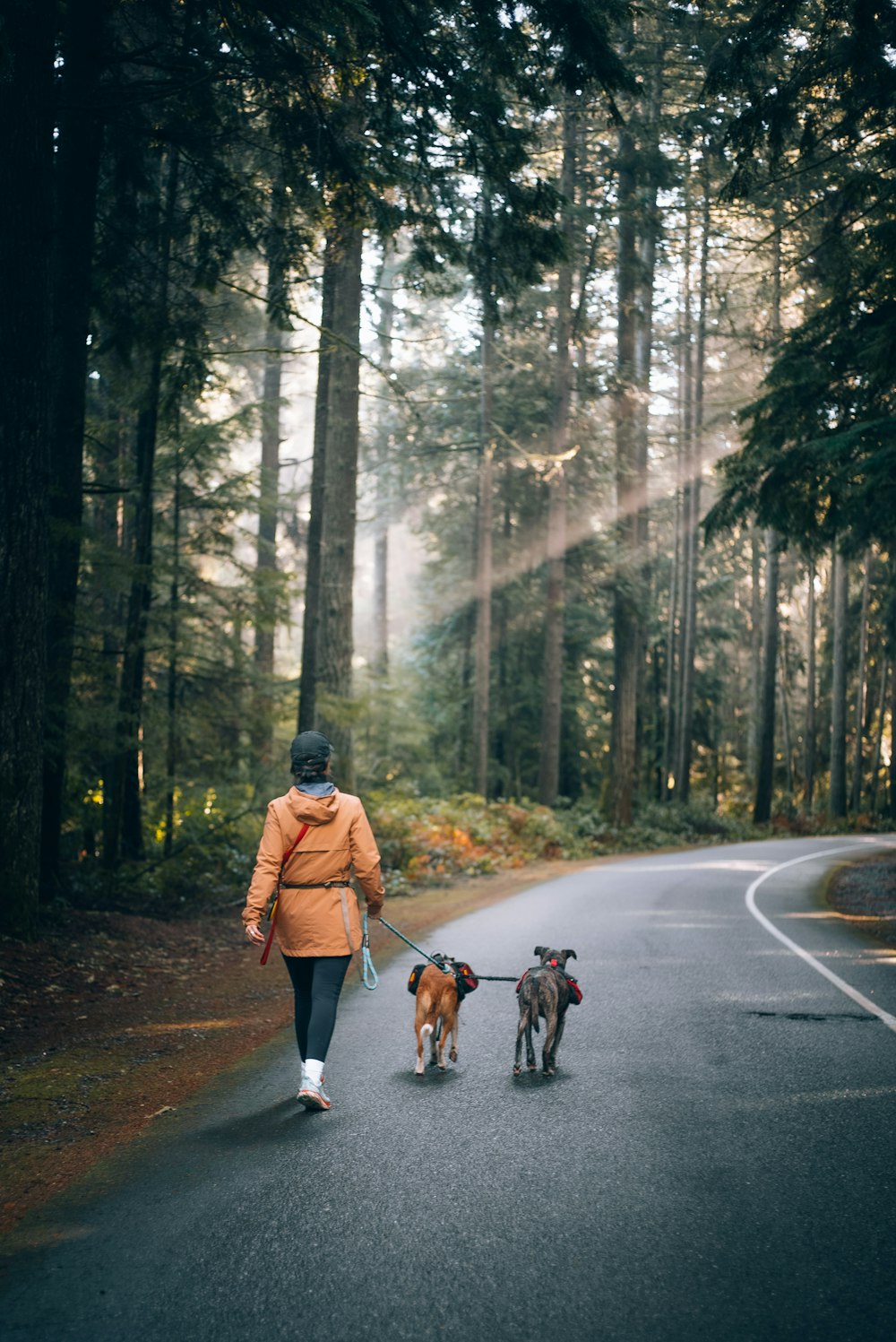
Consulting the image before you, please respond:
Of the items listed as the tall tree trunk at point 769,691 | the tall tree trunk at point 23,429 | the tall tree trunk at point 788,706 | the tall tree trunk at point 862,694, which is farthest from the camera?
the tall tree trunk at point 788,706

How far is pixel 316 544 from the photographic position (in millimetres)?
16719

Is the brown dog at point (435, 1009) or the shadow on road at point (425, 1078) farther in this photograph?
the brown dog at point (435, 1009)

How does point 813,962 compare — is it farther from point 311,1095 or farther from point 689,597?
point 689,597

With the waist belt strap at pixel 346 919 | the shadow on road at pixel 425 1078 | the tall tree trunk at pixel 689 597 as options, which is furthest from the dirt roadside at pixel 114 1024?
the tall tree trunk at pixel 689 597

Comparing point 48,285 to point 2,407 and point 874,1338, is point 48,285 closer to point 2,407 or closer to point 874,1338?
point 2,407

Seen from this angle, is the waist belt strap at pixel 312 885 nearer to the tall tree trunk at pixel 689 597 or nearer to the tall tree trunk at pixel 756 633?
the tall tree trunk at pixel 689 597

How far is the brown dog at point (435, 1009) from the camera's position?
20.0 feet

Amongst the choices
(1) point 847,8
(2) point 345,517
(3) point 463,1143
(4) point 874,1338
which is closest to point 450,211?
(1) point 847,8

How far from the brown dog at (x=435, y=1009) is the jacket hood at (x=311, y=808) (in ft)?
3.97

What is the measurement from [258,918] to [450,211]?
9.78m

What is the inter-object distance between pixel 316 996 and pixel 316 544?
11.9 meters

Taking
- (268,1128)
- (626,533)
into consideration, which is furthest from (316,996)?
(626,533)

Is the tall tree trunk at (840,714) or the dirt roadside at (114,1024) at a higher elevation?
the tall tree trunk at (840,714)

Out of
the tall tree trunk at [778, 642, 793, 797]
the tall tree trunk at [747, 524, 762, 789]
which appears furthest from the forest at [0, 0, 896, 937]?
the tall tree trunk at [778, 642, 793, 797]
